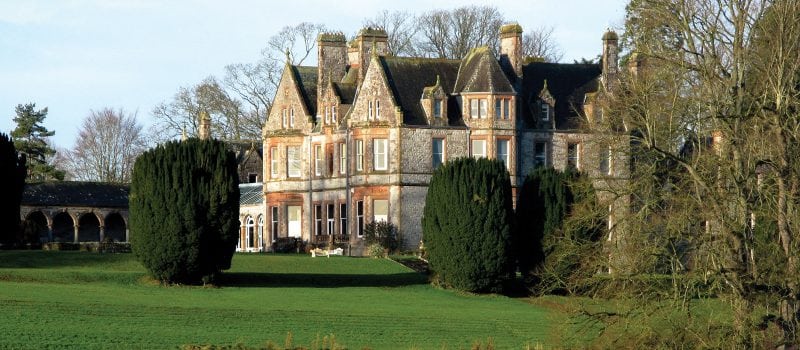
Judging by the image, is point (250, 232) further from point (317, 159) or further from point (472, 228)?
point (472, 228)

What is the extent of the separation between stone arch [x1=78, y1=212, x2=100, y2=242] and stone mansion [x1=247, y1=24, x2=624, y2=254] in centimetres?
1570

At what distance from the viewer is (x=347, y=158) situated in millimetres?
66375

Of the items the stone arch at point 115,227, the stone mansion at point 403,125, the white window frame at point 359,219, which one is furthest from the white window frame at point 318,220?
the stone arch at point 115,227

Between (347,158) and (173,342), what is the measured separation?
1286 inches

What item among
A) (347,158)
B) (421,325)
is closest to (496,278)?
(421,325)

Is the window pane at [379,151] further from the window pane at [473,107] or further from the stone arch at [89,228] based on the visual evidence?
the stone arch at [89,228]

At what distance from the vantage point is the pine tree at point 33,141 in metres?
91.6

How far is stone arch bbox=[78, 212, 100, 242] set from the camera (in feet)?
271

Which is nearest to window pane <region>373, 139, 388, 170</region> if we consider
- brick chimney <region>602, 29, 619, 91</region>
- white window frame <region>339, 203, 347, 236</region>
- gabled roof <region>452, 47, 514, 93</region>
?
white window frame <region>339, 203, 347, 236</region>

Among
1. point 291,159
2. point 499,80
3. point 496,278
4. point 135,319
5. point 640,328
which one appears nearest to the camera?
point 640,328

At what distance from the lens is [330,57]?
69875mm

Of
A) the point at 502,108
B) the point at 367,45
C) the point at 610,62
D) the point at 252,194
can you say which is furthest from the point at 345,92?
the point at 252,194

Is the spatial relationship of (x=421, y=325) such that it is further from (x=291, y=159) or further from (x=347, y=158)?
(x=291, y=159)

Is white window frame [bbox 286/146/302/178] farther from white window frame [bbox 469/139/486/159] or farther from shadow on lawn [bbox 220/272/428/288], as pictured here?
A: shadow on lawn [bbox 220/272/428/288]
